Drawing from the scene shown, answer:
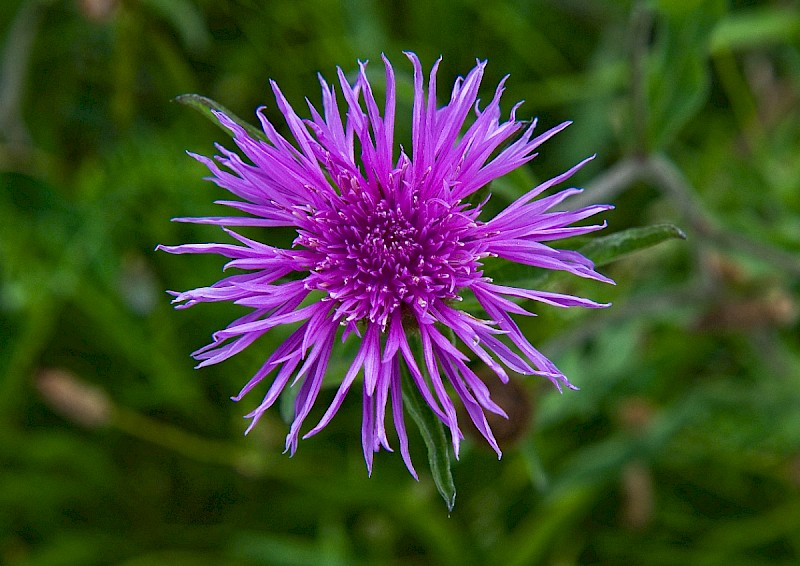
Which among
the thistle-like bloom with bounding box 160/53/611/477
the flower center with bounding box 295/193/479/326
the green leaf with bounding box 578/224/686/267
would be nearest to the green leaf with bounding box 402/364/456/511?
the thistle-like bloom with bounding box 160/53/611/477

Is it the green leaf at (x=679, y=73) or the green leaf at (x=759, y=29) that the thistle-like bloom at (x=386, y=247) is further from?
the green leaf at (x=759, y=29)

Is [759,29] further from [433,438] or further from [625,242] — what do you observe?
[433,438]

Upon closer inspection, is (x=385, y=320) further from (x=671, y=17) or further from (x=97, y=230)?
(x=97, y=230)

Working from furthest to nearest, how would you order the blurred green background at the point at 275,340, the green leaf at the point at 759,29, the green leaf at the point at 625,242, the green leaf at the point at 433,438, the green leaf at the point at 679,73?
1. the green leaf at the point at 759,29
2. the blurred green background at the point at 275,340
3. the green leaf at the point at 679,73
4. the green leaf at the point at 625,242
5. the green leaf at the point at 433,438

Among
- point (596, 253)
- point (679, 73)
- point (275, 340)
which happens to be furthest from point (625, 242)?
point (275, 340)

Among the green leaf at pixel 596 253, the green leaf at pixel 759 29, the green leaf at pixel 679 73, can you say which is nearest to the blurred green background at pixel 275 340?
the green leaf at pixel 759 29

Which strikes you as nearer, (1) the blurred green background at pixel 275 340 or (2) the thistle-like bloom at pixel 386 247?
(2) the thistle-like bloom at pixel 386 247
